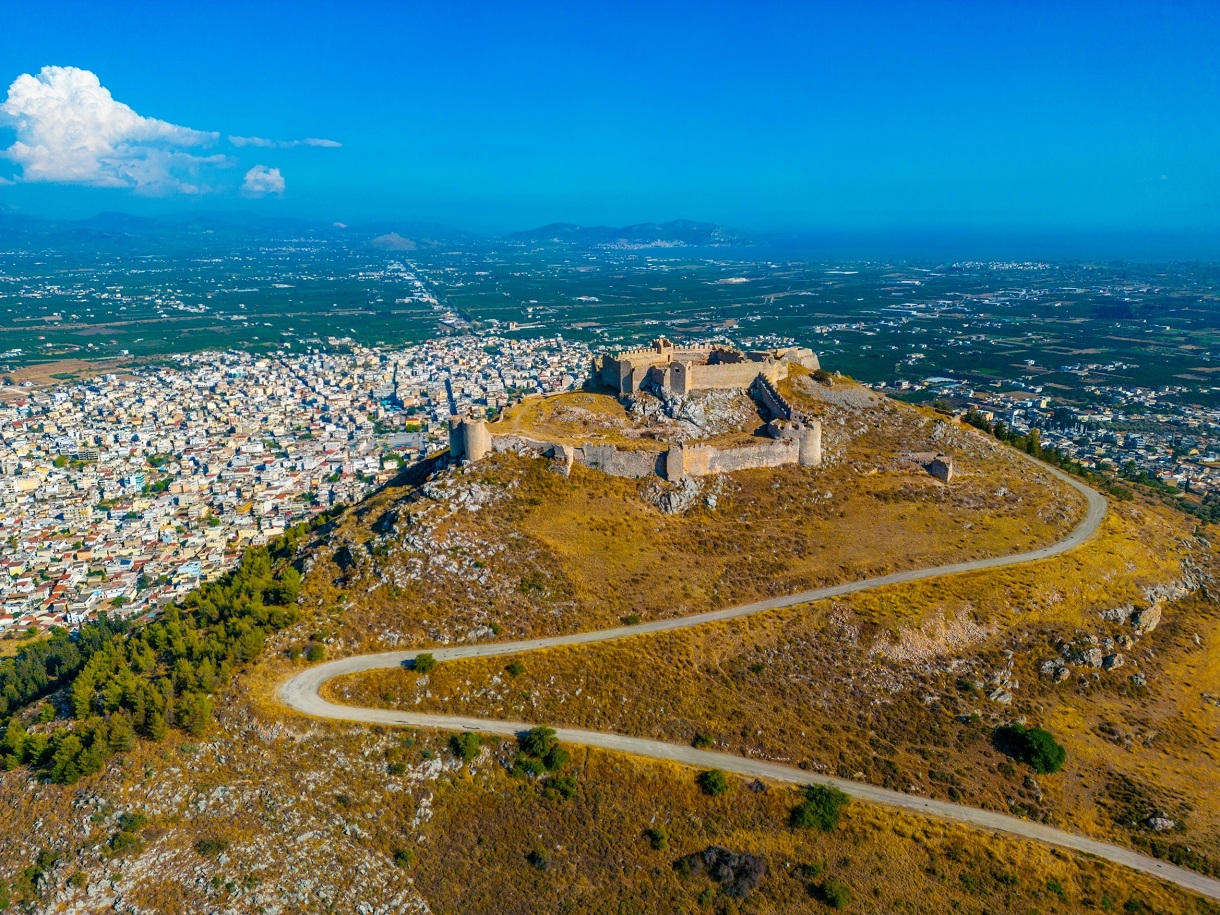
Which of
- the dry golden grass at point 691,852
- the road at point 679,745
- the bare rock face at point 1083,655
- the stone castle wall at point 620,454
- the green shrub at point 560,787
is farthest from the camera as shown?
the stone castle wall at point 620,454

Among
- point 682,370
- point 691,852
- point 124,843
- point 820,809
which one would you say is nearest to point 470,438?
point 682,370

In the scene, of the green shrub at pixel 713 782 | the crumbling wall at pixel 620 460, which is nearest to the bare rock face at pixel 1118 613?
the green shrub at pixel 713 782

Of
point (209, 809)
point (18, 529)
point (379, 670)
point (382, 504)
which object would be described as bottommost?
point (18, 529)

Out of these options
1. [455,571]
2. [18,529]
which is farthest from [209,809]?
[18,529]

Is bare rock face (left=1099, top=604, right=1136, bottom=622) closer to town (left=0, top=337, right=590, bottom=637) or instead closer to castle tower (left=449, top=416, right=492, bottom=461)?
A: castle tower (left=449, top=416, right=492, bottom=461)

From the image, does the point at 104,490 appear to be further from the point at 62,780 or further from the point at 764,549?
the point at 764,549

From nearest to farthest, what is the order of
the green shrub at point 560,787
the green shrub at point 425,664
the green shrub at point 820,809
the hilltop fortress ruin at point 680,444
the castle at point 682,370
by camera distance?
the green shrub at point 820,809 → the green shrub at point 560,787 → the green shrub at point 425,664 → the hilltop fortress ruin at point 680,444 → the castle at point 682,370

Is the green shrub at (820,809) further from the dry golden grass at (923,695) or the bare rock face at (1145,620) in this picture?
the bare rock face at (1145,620)
